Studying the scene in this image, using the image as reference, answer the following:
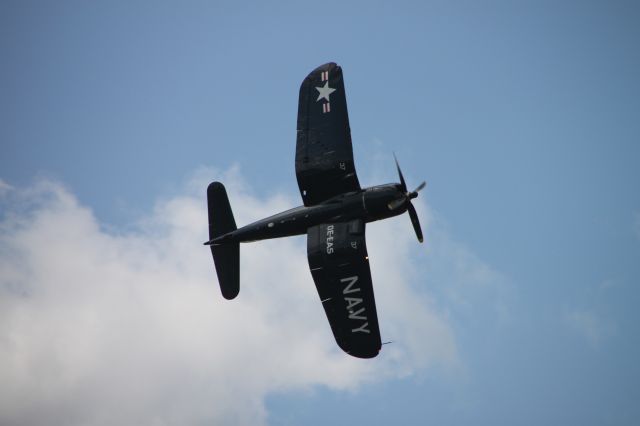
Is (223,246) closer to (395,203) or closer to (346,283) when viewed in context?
(346,283)

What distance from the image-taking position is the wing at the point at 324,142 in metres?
25.3

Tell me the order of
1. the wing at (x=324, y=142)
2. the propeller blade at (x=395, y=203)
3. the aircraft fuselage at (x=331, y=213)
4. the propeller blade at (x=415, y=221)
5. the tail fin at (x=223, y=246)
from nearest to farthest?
the propeller blade at (x=395, y=203) → the aircraft fuselage at (x=331, y=213) → the propeller blade at (x=415, y=221) → the wing at (x=324, y=142) → the tail fin at (x=223, y=246)

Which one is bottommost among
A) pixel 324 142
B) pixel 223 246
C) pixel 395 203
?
pixel 395 203

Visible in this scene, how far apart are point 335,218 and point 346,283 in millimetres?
2534

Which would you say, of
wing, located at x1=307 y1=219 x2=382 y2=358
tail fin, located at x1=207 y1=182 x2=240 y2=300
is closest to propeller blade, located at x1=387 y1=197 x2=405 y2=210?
wing, located at x1=307 y1=219 x2=382 y2=358

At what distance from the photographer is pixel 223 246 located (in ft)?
89.7

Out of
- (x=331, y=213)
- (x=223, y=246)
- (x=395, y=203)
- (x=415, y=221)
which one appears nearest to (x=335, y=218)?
(x=331, y=213)

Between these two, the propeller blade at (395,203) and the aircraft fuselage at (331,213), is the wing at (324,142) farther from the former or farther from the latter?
the propeller blade at (395,203)

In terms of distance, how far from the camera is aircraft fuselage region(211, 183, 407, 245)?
24359 millimetres

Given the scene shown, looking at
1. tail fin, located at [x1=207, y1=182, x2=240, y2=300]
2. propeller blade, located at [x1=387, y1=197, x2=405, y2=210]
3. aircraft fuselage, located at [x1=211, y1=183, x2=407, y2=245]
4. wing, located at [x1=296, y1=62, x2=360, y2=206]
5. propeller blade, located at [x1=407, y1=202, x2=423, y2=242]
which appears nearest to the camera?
propeller blade, located at [x1=387, y1=197, x2=405, y2=210]

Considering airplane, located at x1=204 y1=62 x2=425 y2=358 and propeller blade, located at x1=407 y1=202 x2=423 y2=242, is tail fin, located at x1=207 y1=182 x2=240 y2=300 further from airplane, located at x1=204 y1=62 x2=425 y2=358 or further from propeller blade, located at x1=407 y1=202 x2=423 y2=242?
propeller blade, located at x1=407 y1=202 x2=423 y2=242

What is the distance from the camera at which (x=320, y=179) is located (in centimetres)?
2547

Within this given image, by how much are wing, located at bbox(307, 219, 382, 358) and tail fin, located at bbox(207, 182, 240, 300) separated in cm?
417

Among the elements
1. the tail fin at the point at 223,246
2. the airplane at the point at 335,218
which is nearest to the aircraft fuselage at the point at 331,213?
the airplane at the point at 335,218
